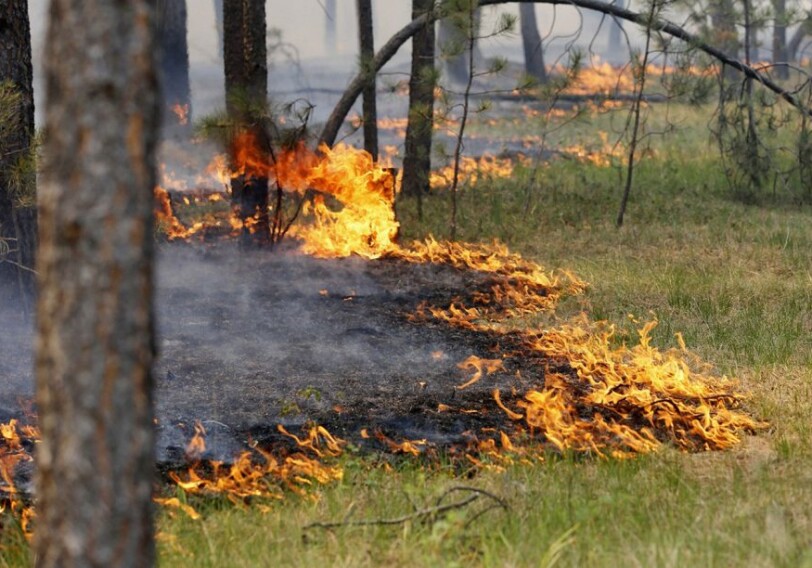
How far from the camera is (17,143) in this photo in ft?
23.8

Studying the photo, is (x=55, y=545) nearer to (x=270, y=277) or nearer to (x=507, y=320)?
(x=507, y=320)

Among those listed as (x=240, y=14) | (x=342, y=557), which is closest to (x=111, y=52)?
(x=342, y=557)

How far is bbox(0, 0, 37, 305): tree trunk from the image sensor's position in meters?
7.15

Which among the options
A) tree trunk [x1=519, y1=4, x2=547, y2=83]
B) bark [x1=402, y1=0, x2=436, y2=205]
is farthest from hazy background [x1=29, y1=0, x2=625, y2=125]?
bark [x1=402, y1=0, x2=436, y2=205]

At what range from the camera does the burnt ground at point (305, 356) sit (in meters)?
5.59

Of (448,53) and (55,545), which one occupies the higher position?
(448,53)

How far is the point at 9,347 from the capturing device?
7.04m

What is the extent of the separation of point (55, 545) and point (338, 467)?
229cm

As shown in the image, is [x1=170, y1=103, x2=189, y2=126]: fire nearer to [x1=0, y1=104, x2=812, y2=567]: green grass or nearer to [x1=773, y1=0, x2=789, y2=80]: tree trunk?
[x1=0, y1=104, x2=812, y2=567]: green grass

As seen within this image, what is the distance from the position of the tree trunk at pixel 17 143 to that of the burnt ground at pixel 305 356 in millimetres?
453

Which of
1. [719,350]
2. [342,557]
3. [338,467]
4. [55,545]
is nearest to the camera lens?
[55,545]

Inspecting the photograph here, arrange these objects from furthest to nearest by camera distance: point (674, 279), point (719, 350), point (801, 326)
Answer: point (674, 279) < point (801, 326) < point (719, 350)

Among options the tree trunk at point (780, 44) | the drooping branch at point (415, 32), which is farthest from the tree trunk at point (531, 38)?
the drooping branch at point (415, 32)

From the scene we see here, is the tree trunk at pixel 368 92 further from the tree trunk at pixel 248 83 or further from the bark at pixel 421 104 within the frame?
the tree trunk at pixel 248 83
